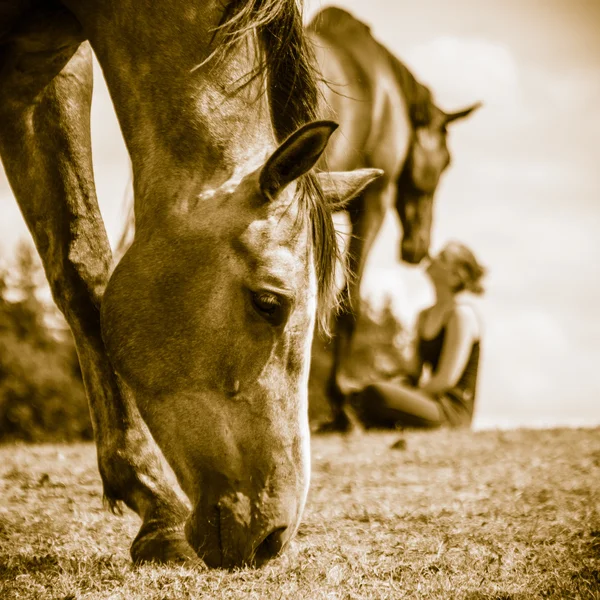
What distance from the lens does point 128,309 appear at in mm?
3098

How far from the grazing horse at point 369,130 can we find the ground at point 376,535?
10.9 feet

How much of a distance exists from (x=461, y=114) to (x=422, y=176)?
4.20 feet

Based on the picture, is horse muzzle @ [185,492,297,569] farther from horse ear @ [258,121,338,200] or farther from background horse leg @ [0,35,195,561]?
horse ear @ [258,121,338,200]

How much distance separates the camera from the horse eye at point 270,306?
2875 millimetres

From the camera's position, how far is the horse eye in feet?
9.43

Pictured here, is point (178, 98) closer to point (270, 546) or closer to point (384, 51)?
point (270, 546)

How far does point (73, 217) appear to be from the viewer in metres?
3.69

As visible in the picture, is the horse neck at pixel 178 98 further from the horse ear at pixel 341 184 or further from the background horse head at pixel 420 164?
the background horse head at pixel 420 164

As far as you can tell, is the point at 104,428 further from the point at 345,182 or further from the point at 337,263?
the point at 345,182

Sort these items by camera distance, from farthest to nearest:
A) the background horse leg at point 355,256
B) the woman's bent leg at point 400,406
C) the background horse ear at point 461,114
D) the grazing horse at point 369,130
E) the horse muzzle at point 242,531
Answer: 1. the background horse ear at point 461,114
2. the background horse leg at point 355,256
3. the woman's bent leg at point 400,406
4. the grazing horse at point 369,130
5. the horse muzzle at point 242,531

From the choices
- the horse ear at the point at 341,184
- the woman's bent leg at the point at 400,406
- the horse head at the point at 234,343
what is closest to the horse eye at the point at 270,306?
the horse head at the point at 234,343

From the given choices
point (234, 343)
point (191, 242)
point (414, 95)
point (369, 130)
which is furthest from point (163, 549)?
point (414, 95)

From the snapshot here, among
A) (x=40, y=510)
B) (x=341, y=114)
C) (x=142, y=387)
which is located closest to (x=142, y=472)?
(x=142, y=387)

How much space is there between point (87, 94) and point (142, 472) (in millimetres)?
1767
